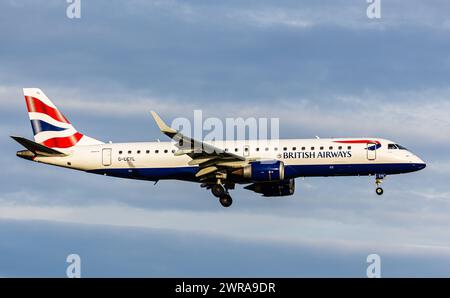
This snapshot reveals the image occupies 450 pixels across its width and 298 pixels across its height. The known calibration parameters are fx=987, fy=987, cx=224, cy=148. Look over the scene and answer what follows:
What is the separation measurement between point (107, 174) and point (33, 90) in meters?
11.6

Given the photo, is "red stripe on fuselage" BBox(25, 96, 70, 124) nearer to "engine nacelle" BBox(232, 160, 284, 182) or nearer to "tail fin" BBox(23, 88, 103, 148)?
"tail fin" BBox(23, 88, 103, 148)

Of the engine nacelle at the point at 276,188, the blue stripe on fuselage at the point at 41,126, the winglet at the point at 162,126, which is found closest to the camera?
the winglet at the point at 162,126

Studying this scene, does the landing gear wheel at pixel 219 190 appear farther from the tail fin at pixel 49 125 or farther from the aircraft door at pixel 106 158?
the tail fin at pixel 49 125

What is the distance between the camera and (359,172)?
261 feet

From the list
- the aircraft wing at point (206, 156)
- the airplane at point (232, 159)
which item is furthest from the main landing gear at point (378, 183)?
the aircraft wing at point (206, 156)

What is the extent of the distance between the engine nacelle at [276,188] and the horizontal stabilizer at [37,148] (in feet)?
56.6

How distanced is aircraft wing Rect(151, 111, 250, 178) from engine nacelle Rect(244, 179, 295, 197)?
597cm

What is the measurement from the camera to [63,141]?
86.9m

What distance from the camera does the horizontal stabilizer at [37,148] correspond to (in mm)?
80812
